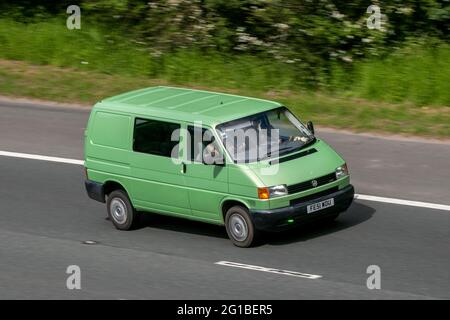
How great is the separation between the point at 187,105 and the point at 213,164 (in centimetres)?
106

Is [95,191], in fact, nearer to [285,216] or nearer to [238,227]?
[238,227]

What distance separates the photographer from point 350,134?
18.7m

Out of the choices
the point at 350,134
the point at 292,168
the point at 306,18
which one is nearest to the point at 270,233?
the point at 292,168

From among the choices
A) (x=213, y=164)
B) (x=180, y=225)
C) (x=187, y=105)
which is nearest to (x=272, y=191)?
(x=213, y=164)

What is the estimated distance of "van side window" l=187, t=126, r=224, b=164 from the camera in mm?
13812

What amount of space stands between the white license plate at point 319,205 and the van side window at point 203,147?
122 cm

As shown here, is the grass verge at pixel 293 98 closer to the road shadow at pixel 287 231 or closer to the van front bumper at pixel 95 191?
the road shadow at pixel 287 231

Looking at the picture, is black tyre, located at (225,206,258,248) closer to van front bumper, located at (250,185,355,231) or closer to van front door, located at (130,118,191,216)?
van front bumper, located at (250,185,355,231)

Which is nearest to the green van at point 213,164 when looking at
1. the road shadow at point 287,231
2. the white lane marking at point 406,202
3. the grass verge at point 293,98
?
the road shadow at point 287,231

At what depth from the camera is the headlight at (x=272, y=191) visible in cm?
1343

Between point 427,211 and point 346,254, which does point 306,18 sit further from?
point 346,254

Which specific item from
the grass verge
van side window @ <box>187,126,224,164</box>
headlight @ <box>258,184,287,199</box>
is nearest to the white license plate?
headlight @ <box>258,184,287,199</box>

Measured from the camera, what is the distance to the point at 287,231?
1445cm

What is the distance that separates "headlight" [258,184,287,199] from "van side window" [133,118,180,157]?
1.34m
